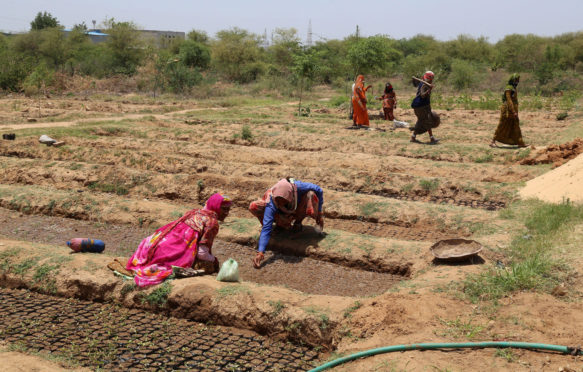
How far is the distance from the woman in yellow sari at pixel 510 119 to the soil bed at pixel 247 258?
20.9 feet

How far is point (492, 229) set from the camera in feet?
21.2

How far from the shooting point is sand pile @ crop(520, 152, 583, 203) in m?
7.03

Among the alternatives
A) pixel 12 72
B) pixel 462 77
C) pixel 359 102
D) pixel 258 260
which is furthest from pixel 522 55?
pixel 258 260

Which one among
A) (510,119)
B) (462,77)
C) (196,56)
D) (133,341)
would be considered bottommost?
(133,341)

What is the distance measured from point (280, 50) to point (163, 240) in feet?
133

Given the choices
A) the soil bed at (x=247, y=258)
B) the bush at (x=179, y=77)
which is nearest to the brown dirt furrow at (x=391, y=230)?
the soil bed at (x=247, y=258)

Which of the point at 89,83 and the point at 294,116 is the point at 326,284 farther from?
the point at 89,83

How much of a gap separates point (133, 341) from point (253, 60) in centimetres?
3730

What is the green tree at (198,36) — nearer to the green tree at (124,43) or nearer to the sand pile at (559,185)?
the green tree at (124,43)

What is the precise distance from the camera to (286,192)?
5.91 m

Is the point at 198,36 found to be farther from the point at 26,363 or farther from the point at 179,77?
the point at 26,363

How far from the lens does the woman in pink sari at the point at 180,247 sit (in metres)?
5.18

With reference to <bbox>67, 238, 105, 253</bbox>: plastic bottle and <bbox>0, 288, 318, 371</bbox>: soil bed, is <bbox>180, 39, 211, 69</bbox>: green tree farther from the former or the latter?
<bbox>0, 288, 318, 371</bbox>: soil bed

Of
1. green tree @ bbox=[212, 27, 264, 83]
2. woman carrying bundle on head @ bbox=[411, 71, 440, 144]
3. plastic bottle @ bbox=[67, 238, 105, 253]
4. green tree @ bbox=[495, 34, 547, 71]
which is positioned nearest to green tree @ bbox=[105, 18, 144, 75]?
green tree @ bbox=[212, 27, 264, 83]
